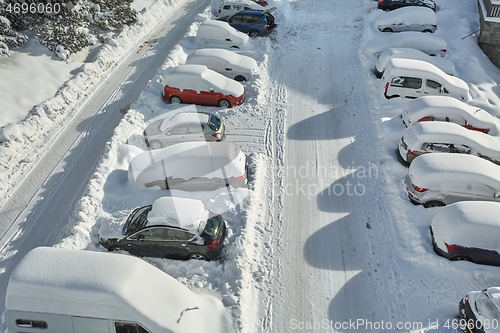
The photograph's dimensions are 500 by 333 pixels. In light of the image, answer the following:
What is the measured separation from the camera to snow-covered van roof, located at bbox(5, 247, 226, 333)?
9.87m

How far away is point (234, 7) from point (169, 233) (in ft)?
61.4

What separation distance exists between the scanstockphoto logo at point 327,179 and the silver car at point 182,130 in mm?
3267

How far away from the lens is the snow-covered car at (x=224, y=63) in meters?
21.7

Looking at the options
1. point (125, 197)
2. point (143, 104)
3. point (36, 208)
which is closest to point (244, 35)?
point (143, 104)

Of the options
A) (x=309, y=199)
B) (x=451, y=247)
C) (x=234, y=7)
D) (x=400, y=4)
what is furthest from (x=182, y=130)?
(x=400, y=4)

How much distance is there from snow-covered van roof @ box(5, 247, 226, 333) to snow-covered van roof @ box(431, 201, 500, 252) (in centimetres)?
727

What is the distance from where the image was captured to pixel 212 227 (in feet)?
43.5

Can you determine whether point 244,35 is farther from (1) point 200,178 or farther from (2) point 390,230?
(2) point 390,230

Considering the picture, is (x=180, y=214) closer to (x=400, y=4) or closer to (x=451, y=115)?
(x=451, y=115)

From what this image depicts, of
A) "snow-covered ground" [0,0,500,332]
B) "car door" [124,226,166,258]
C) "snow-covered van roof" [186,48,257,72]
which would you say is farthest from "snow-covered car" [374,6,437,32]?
"car door" [124,226,166,258]

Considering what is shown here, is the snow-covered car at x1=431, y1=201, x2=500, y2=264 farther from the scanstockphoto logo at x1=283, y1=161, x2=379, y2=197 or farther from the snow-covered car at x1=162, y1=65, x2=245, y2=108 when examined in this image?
the snow-covered car at x1=162, y1=65, x2=245, y2=108

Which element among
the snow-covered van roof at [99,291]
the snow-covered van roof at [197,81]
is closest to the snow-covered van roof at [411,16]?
the snow-covered van roof at [197,81]

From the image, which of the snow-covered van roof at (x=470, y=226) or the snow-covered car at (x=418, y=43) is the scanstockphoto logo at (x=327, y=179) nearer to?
the snow-covered van roof at (x=470, y=226)

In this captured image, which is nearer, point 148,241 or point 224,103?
point 148,241
